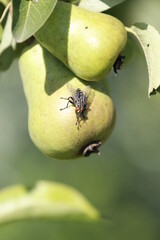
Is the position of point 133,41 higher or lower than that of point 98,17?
lower

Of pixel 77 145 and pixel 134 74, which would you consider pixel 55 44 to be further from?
pixel 134 74

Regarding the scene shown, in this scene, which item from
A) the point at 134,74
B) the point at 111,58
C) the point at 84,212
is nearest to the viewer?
the point at 84,212

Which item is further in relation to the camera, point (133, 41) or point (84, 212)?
point (133, 41)

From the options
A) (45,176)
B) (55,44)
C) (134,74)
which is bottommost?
(45,176)

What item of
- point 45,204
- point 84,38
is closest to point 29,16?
point 84,38

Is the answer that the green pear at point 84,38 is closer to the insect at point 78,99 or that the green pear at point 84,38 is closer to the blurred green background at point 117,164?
the insect at point 78,99

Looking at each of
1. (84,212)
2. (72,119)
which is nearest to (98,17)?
(72,119)

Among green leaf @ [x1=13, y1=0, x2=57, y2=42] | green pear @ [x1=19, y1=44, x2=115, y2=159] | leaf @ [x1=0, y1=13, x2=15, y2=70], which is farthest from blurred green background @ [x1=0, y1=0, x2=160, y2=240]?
green leaf @ [x1=13, y1=0, x2=57, y2=42]

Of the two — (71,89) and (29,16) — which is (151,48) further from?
(29,16)

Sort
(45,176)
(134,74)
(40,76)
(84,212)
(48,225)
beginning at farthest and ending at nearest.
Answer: (45,176), (134,74), (48,225), (40,76), (84,212)
